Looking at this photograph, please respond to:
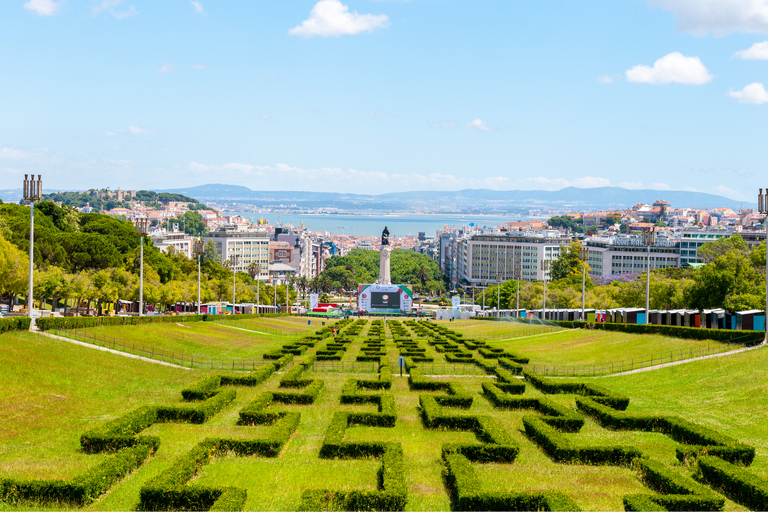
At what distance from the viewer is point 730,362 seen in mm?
32062

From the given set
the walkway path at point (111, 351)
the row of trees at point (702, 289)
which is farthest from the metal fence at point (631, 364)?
the walkway path at point (111, 351)

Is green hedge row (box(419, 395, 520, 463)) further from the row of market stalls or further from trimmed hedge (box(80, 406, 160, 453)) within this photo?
the row of market stalls

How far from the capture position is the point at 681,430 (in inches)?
850

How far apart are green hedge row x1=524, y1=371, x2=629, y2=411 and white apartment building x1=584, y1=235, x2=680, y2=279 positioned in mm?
137850

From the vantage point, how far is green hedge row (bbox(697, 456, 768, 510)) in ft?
50.5

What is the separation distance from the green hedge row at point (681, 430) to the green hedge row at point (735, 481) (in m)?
0.77

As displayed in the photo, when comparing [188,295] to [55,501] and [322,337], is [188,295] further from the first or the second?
[55,501]

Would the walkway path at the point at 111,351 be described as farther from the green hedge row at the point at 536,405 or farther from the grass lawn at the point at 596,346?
the grass lawn at the point at 596,346

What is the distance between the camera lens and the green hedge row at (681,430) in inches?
730

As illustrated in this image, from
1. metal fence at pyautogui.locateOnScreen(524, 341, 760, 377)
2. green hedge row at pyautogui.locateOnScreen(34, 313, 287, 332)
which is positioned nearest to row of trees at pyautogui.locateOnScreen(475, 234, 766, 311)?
metal fence at pyautogui.locateOnScreen(524, 341, 760, 377)

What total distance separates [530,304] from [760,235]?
97.3 meters

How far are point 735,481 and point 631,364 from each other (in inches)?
891

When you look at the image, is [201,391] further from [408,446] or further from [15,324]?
[15,324]

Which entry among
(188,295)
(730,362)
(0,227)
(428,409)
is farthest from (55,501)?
(188,295)
